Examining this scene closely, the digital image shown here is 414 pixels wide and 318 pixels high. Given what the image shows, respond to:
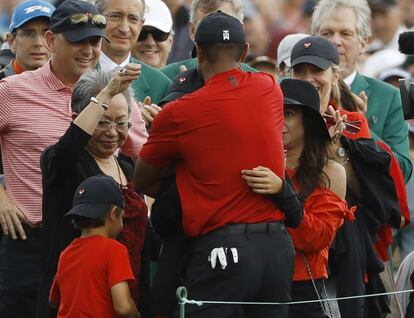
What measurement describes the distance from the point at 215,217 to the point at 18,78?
6.07ft

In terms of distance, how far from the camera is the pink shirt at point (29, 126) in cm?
784

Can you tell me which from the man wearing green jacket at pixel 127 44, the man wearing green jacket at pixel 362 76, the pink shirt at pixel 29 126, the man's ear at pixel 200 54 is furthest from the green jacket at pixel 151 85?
the man's ear at pixel 200 54

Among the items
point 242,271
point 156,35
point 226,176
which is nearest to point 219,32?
point 226,176

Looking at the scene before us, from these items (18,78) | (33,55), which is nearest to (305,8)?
(33,55)

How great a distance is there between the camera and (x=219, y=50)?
22.3 ft

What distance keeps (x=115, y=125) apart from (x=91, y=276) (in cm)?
83

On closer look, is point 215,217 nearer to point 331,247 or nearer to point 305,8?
point 331,247

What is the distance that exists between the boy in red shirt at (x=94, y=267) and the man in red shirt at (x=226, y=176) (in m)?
0.35

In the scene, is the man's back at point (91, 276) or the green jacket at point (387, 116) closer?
the man's back at point (91, 276)

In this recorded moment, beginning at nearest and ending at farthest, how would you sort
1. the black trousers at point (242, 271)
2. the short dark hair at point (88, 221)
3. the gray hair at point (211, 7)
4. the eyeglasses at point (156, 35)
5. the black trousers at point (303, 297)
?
1. the black trousers at point (242, 271)
2. the short dark hair at point (88, 221)
3. the black trousers at point (303, 297)
4. the gray hair at point (211, 7)
5. the eyeglasses at point (156, 35)

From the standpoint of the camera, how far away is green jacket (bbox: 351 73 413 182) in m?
9.27

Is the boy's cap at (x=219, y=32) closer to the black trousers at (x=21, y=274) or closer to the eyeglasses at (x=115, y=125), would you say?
the eyeglasses at (x=115, y=125)

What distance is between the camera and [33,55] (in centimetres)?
923

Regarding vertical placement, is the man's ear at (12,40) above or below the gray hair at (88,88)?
below
